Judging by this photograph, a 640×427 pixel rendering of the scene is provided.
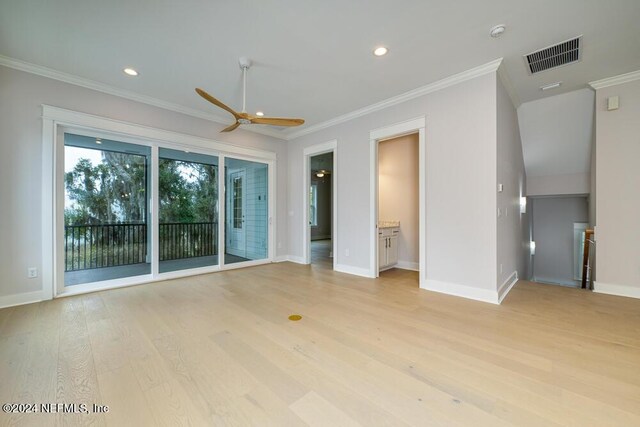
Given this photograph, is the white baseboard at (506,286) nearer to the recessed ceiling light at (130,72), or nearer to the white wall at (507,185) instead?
the white wall at (507,185)

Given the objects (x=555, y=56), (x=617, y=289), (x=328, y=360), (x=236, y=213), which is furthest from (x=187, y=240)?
(x=617, y=289)

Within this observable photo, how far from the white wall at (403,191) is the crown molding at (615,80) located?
259cm

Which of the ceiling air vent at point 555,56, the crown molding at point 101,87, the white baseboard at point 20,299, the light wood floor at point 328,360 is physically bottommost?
the light wood floor at point 328,360

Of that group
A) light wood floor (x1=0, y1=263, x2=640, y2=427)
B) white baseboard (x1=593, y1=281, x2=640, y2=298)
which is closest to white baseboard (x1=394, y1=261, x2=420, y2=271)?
light wood floor (x1=0, y1=263, x2=640, y2=427)

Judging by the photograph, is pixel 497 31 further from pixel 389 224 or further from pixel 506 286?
pixel 389 224

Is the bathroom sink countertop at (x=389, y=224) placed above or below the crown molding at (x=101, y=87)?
below

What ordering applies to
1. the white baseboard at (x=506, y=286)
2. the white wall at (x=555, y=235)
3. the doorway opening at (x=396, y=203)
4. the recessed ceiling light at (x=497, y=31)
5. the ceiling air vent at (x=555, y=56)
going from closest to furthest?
the recessed ceiling light at (x=497, y=31), the ceiling air vent at (x=555, y=56), the white baseboard at (x=506, y=286), the doorway opening at (x=396, y=203), the white wall at (x=555, y=235)

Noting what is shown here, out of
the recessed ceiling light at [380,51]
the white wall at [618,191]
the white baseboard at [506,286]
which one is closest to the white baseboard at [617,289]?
the white wall at [618,191]

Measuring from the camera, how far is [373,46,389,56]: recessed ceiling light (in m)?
2.83

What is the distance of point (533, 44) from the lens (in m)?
2.75

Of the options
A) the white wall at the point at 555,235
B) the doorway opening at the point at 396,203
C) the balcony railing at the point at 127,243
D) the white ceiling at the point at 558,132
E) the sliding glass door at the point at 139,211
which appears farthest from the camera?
the white wall at the point at 555,235

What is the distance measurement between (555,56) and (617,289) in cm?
328

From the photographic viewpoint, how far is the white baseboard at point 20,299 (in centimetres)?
300

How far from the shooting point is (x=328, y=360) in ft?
6.36
